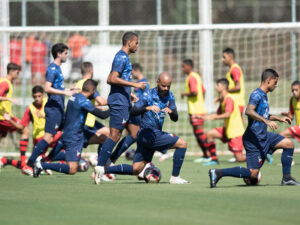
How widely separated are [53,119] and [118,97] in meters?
1.77

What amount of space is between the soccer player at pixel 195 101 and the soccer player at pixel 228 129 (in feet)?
1.06

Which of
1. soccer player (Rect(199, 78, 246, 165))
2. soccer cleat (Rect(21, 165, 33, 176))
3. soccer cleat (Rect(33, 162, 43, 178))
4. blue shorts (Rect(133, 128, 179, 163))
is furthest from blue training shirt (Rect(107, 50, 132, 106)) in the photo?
soccer player (Rect(199, 78, 246, 165))

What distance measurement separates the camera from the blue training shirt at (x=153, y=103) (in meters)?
9.07

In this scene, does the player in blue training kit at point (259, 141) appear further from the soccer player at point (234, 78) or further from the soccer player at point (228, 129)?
the soccer player at point (234, 78)

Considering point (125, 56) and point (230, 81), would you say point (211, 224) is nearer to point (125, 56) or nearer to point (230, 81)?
point (125, 56)

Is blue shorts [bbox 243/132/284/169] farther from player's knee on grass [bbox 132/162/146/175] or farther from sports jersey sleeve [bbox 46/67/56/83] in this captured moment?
sports jersey sleeve [bbox 46/67/56/83]

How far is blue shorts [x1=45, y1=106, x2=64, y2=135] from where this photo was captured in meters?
11.0

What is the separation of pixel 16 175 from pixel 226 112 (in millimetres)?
4041

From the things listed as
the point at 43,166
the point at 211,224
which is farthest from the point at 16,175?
the point at 211,224

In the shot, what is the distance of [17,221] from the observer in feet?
20.6

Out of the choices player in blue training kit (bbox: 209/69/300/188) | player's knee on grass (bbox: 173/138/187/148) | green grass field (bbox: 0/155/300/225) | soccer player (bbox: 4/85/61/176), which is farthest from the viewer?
soccer player (bbox: 4/85/61/176)

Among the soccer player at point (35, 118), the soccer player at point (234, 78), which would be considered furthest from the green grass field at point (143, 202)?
the soccer player at point (234, 78)

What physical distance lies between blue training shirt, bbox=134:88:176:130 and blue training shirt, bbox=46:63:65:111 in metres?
2.27

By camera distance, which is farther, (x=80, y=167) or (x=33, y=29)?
(x=33, y=29)
